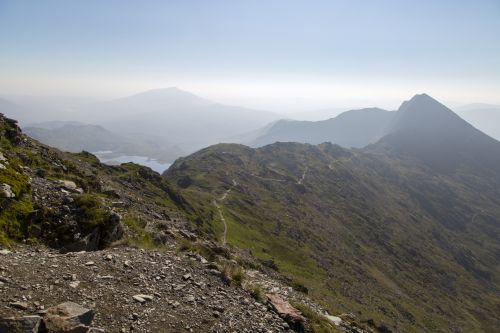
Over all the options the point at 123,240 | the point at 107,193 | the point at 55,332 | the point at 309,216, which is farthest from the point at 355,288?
the point at 55,332

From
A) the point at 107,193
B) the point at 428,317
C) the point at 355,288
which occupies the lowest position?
the point at 428,317

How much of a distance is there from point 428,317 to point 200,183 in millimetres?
105758

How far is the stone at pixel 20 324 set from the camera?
1072cm

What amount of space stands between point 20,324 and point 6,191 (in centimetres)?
1042

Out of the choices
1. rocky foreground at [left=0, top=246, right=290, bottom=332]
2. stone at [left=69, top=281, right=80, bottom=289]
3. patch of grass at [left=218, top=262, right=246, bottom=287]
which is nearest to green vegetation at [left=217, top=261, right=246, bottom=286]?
patch of grass at [left=218, top=262, right=246, bottom=287]

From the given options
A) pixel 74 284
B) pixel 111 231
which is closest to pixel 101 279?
pixel 74 284

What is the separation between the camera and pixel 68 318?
461 inches

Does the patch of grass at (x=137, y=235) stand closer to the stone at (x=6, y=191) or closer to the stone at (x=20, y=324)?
the stone at (x=6, y=191)

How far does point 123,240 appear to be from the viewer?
70.1 ft

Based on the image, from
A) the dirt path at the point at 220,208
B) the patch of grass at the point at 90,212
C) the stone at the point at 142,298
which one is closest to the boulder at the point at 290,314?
the stone at the point at 142,298

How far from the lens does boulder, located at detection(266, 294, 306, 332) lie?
59.2ft

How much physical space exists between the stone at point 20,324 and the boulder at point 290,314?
11337 millimetres

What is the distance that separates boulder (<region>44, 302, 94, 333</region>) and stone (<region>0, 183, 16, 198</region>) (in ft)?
30.3

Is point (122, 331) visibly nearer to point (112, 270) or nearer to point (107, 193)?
point (112, 270)
